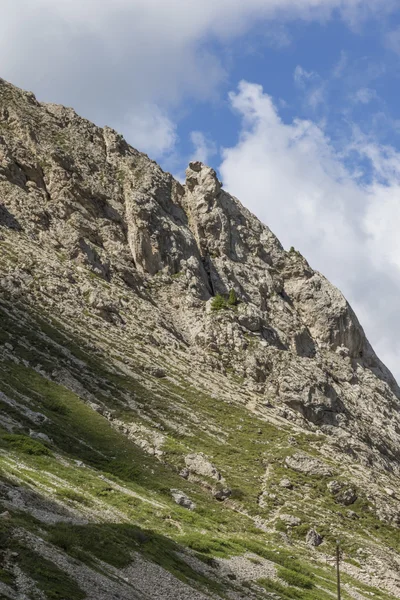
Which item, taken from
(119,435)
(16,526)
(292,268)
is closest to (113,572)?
(16,526)

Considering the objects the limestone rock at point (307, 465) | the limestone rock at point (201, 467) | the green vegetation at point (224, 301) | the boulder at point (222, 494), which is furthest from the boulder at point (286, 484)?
the green vegetation at point (224, 301)

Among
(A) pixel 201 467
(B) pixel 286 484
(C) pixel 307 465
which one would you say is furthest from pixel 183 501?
(C) pixel 307 465

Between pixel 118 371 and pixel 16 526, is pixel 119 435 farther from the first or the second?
pixel 16 526

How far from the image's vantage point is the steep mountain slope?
151 feet

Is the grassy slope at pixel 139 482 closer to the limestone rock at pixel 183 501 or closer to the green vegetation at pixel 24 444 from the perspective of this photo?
the green vegetation at pixel 24 444

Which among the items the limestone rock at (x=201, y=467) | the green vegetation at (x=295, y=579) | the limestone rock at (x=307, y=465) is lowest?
the green vegetation at (x=295, y=579)

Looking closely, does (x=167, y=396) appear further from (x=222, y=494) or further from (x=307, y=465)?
(x=222, y=494)

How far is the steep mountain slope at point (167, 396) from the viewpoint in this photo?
46094mm

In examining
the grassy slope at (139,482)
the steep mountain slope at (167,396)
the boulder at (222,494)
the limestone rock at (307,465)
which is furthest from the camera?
the limestone rock at (307,465)

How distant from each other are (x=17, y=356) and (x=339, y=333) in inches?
3971

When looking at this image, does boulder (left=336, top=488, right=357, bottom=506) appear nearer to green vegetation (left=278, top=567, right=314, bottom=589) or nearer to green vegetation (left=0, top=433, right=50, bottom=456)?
green vegetation (left=278, top=567, right=314, bottom=589)

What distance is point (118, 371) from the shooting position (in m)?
106

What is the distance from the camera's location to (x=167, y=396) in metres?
105

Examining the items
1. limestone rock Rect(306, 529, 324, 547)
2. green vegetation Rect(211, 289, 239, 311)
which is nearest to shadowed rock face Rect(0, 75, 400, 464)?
green vegetation Rect(211, 289, 239, 311)
